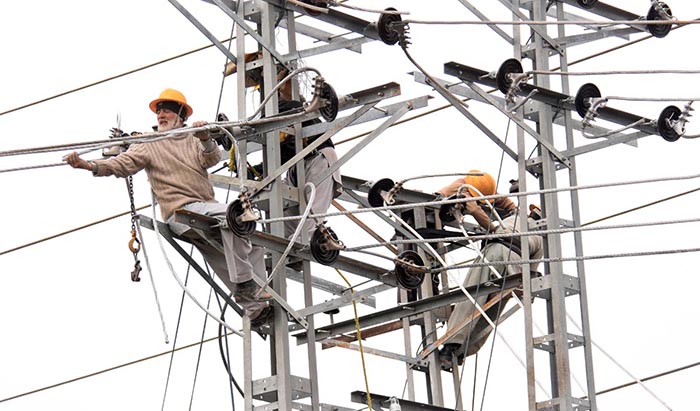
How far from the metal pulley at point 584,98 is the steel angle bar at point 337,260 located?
1.65m

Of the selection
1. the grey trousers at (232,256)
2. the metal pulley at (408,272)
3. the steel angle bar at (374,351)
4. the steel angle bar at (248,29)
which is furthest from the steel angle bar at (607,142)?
the grey trousers at (232,256)

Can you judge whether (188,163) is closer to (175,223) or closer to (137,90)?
(175,223)

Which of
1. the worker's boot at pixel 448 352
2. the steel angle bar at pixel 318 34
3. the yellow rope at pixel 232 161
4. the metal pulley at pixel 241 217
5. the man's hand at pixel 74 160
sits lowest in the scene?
the metal pulley at pixel 241 217

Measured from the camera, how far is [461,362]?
50.3ft

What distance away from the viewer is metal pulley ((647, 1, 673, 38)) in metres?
14.5

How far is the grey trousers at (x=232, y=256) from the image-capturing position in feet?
42.3

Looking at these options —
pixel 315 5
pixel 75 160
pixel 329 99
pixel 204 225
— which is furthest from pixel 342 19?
pixel 75 160

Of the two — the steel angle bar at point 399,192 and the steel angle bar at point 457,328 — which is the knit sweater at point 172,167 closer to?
the steel angle bar at point 399,192

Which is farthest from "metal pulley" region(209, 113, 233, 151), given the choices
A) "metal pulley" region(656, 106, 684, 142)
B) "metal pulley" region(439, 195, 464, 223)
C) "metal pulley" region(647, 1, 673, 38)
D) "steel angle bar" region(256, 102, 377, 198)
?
"metal pulley" region(647, 1, 673, 38)

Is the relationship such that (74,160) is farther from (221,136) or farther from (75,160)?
(221,136)

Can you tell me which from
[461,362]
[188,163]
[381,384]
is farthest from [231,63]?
[381,384]

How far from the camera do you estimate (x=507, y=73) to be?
1382 cm

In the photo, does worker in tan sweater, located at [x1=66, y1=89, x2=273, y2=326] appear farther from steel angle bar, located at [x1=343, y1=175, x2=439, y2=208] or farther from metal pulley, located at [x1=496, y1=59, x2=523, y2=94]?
metal pulley, located at [x1=496, y1=59, x2=523, y2=94]

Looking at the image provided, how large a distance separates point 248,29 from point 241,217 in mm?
1245
